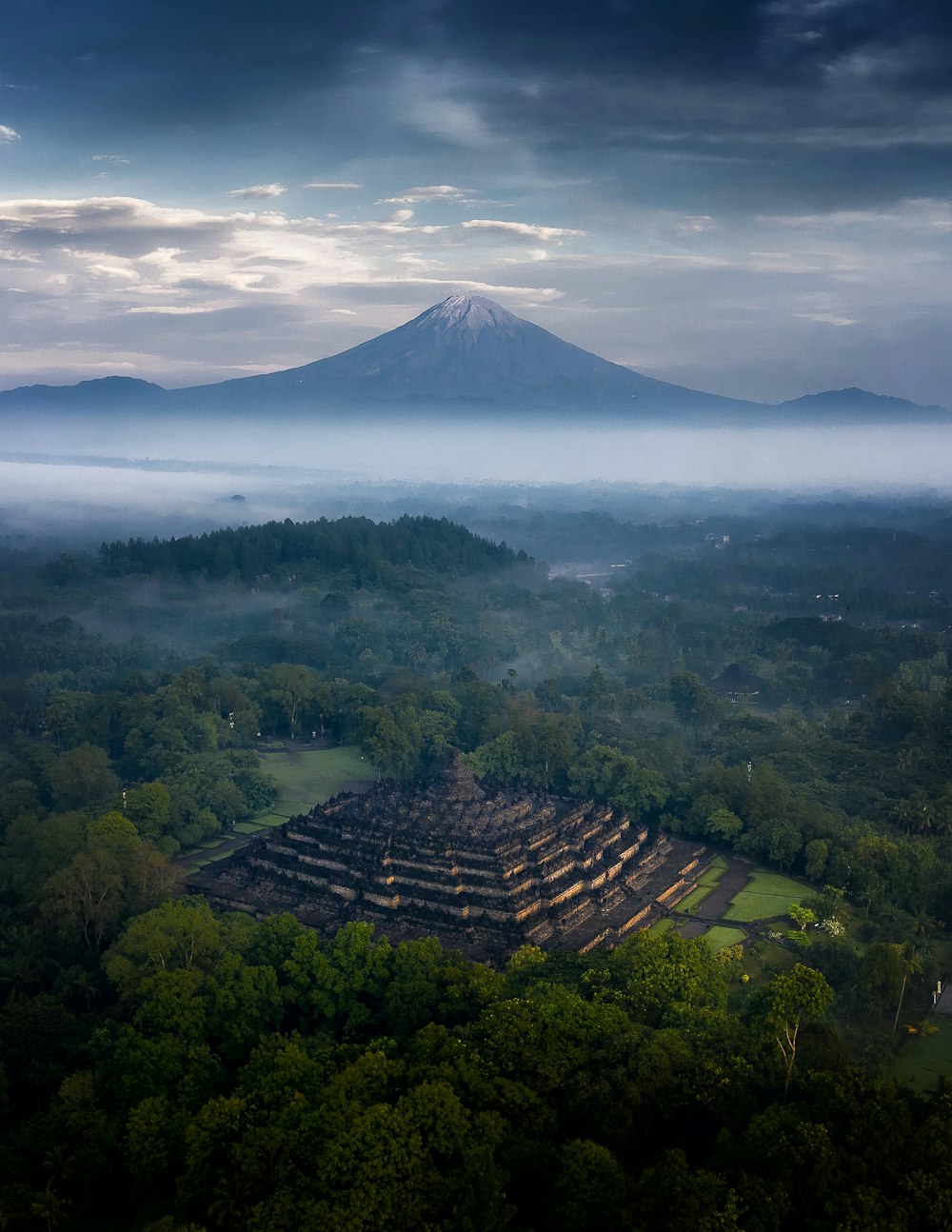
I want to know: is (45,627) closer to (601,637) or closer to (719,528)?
(601,637)

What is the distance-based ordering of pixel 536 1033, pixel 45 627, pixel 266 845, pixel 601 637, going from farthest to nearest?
1. pixel 601 637
2. pixel 45 627
3. pixel 266 845
4. pixel 536 1033

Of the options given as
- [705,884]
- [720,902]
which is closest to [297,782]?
[705,884]

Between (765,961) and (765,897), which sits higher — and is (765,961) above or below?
above

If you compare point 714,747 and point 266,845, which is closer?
point 266,845

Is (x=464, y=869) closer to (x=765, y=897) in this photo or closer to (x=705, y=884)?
(x=705, y=884)

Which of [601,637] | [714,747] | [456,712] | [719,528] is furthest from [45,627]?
[719,528]

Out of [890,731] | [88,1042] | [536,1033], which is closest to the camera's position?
[536,1033]
